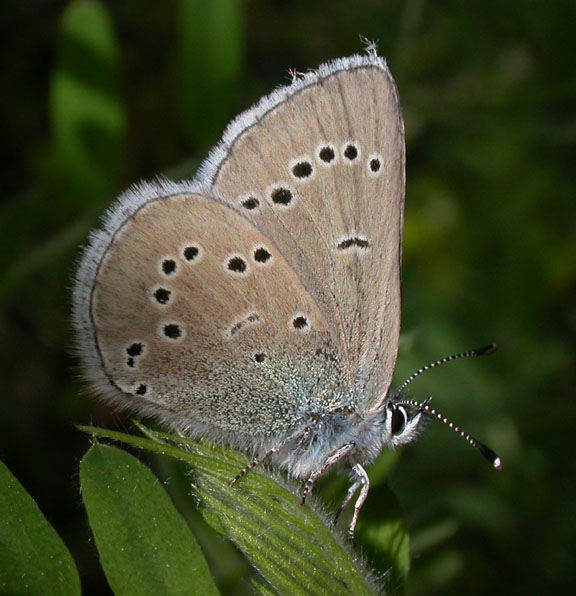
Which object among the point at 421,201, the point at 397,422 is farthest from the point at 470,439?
the point at 421,201

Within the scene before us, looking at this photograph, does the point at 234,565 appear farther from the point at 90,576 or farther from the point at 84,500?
the point at 84,500

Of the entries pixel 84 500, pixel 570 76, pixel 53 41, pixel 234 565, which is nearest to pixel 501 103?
pixel 570 76

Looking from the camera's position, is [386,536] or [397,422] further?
[397,422]

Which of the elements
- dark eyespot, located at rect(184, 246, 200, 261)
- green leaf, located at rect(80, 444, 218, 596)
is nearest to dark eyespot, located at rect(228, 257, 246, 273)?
dark eyespot, located at rect(184, 246, 200, 261)

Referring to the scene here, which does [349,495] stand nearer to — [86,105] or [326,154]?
[326,154]

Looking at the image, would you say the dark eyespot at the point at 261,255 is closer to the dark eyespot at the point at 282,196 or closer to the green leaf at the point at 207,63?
the dark eyespot at the point at 282,196
